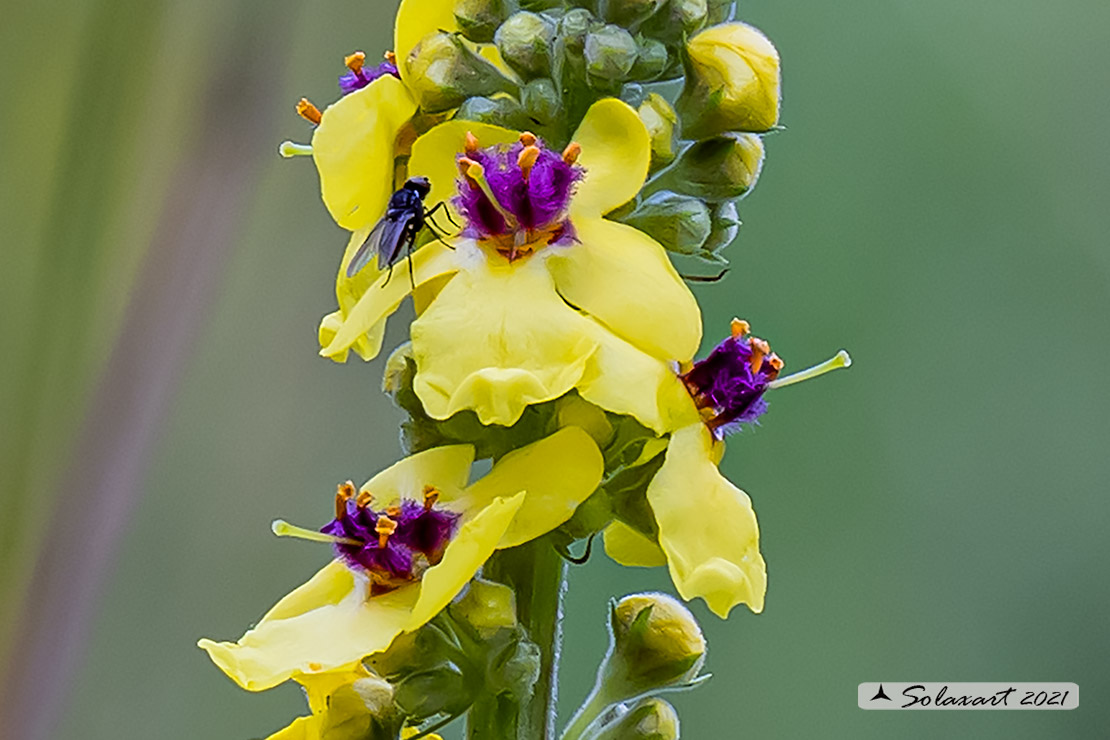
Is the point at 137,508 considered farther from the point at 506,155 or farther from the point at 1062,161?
the point at 1062,161

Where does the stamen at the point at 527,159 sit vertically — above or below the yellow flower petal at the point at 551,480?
above

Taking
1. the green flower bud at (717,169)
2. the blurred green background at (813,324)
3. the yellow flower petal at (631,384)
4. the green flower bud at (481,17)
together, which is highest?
the green flower bud at (481,17)

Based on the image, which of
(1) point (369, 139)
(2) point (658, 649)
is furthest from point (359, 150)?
(2) point (658, 649)

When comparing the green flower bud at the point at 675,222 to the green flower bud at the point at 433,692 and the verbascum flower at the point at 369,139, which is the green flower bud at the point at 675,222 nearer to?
the verbascum flower at the point at 369,139

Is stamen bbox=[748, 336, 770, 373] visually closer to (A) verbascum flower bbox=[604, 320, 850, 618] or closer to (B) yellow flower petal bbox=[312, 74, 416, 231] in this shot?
(A) verbascum flower bbox=[604, 320, 850, 618]

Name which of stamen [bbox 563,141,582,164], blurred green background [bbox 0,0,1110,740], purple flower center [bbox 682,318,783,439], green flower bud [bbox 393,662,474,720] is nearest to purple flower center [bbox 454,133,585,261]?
stamen [bbox 563,141,582,164]

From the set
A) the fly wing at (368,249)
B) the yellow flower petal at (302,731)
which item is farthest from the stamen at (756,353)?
the yellow flower petal at (302,731)
